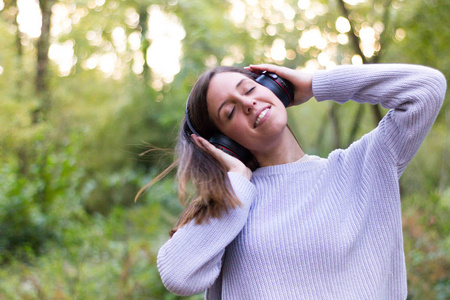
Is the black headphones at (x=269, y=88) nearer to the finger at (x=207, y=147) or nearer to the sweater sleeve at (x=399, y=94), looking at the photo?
the finger at (x=207, y=147)

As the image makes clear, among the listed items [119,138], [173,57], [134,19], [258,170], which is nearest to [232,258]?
[258,170]

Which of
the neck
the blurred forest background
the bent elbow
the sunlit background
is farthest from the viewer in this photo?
the sunlit background

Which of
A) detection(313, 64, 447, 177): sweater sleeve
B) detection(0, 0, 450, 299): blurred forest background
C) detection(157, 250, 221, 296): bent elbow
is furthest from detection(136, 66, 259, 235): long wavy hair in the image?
detection(0, 0, 450, 299): blurred forest background

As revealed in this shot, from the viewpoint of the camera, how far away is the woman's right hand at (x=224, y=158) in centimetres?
157

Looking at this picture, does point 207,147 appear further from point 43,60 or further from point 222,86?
point 43,60

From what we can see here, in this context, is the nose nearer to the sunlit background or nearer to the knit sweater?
the knit sweater

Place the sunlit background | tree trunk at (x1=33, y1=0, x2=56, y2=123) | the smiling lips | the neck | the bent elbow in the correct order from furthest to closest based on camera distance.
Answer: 1. tree trunk at (x1=33, y1=0, x2=56, y2=123)
2. the sunlit background
3. the neck
4. the smiling lips
5. the bent elbow

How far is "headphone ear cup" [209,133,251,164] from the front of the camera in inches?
62.8

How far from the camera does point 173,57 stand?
5555mm

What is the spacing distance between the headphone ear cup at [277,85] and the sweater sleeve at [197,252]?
39cm

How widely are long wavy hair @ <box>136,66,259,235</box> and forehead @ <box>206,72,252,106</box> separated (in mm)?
24

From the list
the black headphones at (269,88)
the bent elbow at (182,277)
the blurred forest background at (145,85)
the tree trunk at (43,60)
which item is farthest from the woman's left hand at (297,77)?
the tree trunk at (43,60)

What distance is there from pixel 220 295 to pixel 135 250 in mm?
3189

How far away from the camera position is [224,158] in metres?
1.57
